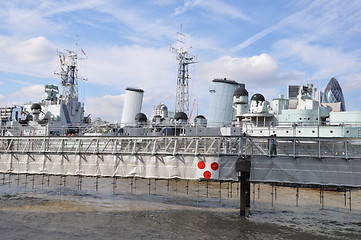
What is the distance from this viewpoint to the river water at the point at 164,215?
2617cm

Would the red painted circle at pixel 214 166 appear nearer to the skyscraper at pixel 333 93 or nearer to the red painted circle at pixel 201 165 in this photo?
the red painted circle at pixel 201 165

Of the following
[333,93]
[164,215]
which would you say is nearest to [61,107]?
[164,215]

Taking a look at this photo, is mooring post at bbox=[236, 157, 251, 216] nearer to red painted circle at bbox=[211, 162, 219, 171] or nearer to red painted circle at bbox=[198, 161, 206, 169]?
red painted circle at bbox=[211, 162, 219, 171]

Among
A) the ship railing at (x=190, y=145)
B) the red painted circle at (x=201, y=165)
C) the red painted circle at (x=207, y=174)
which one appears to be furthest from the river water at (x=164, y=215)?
the ship railing at (x=190, y=145)

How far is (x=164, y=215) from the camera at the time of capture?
1294 inches

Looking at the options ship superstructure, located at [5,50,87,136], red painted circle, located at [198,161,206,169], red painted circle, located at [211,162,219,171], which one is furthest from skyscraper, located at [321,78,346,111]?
red painted circle, located at [198,161,206,169]

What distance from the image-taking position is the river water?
2617cm

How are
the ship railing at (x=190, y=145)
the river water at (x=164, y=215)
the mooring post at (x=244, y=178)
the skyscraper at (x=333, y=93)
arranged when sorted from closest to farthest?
1. the mooring post at (x=244, y=178)
2. the ship railing at (x=190, y=145)
3. the river water at (x=164, y=215)
4. the skyscraper at (x=333, y=93)

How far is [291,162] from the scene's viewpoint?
82.3ft

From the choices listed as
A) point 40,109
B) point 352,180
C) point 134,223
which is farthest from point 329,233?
point 40,109

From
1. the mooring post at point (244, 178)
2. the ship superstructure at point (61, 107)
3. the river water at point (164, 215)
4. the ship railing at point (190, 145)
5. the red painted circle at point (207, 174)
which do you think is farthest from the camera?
the ship superstructure at point (61, 107)

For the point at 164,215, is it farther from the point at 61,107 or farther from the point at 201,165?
the point at 61,107

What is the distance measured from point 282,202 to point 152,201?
1749cm

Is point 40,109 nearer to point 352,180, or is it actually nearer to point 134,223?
point 134,223
